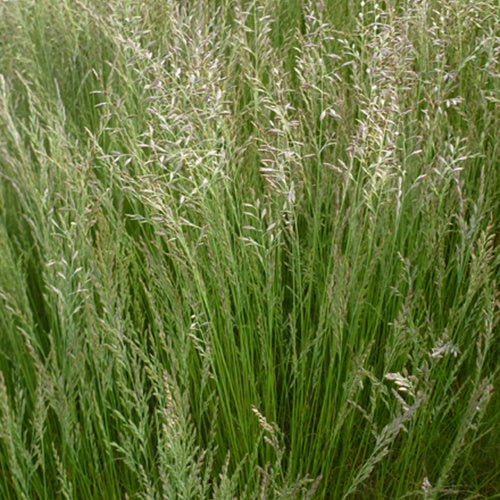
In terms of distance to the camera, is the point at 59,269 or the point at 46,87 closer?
the point at 59,269

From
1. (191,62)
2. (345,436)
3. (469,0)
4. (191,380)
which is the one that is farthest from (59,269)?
(469,0)

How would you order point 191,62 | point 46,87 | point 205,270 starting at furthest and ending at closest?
1. point 46,87
2. point 205,270
3. point 191,62

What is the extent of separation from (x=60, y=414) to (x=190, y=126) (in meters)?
0.62

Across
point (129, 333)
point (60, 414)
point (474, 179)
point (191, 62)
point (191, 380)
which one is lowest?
point (191, 380)

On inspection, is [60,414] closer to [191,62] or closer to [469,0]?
[191,62]

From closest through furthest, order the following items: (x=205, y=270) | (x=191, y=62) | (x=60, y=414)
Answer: (x=60, y=414) < (x=191, y=62) < (x=205, y=270)

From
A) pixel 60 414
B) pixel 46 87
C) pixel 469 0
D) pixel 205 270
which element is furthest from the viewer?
pixel 46 87

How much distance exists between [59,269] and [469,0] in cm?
118

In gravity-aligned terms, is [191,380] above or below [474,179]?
below

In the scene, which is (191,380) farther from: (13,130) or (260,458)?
(13,130)

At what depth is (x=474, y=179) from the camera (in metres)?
1.77

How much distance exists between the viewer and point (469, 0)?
1.74 metres

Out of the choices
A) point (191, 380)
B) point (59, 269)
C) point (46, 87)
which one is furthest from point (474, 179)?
point (46, 87)

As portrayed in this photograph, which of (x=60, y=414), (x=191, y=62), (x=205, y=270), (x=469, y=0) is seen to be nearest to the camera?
(x=60, y=414)
